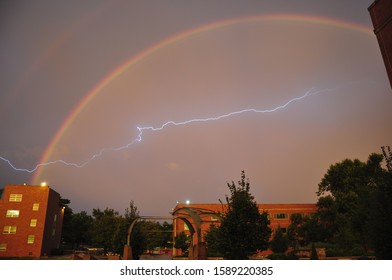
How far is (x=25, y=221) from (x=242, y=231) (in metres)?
37.6

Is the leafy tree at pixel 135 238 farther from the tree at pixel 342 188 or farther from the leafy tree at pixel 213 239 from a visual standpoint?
the tree at pixel 342 188

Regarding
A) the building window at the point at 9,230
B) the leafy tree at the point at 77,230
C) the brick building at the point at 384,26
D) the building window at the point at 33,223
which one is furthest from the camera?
the leafy tree at the point at 77,230

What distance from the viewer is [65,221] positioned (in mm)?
69375

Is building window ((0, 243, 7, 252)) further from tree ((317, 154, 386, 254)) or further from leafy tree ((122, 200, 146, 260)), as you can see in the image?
tree ((317, 154, 386, 254))

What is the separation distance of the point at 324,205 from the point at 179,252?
80.9 ft

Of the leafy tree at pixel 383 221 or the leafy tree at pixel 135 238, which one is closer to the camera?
the leafy tree at pixel 383 221

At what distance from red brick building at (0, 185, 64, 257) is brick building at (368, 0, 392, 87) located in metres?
42.0

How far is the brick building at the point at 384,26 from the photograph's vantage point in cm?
1738

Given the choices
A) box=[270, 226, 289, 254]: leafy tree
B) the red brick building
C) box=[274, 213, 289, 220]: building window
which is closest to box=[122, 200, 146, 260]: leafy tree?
box=[270, 226, 289, 254]: leafy tree

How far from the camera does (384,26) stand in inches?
700

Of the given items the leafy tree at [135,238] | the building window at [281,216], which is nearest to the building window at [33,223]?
the leafy tree at [135,238]

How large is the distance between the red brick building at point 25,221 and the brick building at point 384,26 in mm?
41995
